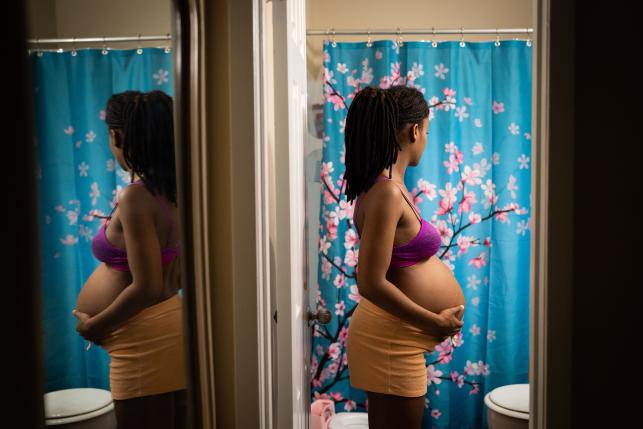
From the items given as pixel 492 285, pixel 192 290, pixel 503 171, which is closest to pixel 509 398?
pixel 492 285

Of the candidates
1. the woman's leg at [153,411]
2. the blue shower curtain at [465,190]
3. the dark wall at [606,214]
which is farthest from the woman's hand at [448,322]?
the woman's leg at [153,411]

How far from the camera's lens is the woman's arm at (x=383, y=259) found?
191 cm

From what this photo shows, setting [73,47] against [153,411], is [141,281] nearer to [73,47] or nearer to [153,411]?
[153,411]

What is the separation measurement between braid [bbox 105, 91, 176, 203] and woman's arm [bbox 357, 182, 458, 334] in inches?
41.6

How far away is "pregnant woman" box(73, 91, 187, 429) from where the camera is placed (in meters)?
0.72

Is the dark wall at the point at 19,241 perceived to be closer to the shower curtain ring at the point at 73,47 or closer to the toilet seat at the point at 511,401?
the shower curtain ring at the point at 73,47

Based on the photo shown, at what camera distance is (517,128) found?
2512 millimetres

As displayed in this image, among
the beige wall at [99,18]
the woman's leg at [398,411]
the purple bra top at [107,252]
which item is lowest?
the woman's leg at [398,411]

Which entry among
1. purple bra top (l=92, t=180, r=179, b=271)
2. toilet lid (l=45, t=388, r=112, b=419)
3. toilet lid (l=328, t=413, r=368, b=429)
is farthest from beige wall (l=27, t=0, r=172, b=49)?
toilet lid (l=328, t=413, r=368, b=429)

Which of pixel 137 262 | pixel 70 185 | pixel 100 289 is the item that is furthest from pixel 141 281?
pixel 70 185

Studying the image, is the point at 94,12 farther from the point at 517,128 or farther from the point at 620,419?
the point at 517,128

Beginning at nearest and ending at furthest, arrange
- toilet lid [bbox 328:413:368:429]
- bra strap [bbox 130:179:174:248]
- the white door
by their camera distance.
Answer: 1. bra strap [bbox 130:179:174:248]
2. the white door
3. toilet lid [bbox 328:413:368:429]

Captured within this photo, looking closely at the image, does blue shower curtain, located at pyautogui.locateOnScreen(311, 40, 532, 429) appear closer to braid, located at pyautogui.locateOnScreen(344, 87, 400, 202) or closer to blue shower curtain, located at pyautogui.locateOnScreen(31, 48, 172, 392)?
braid, located at pyautogui.locateOnScreen(344, 87, 400, 202)

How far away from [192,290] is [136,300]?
0.81ft
